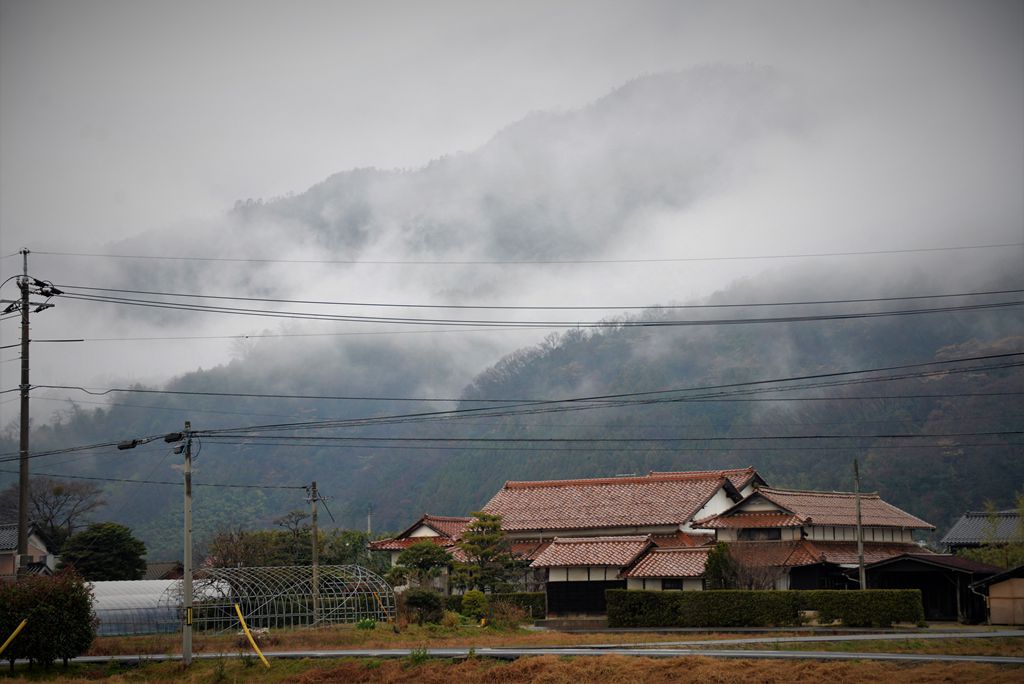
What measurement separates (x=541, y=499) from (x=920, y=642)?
3441cm

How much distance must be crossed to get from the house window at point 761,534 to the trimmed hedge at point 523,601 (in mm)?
10976

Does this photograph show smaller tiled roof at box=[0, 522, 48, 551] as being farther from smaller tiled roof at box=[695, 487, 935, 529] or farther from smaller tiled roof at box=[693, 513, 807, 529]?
smaller tiled roof at box=[695, 487, 935, 529]

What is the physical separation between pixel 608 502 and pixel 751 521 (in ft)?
32.4

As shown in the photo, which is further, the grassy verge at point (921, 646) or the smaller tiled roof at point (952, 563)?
the smaller tiled roof at point (952, 563)

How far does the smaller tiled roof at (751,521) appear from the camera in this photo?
161 ft

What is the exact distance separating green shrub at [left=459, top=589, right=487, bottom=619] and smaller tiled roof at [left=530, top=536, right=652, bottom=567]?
4.86m

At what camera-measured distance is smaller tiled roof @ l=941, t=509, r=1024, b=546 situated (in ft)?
204

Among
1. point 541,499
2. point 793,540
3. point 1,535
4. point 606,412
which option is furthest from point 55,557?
point 606,412

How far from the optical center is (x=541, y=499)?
60656mm

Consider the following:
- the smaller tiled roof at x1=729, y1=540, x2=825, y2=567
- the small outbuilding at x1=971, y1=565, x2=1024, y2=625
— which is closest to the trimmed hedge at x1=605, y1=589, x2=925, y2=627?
the small outbuilding at x1=971, y1=565, x2=1024, y2=625

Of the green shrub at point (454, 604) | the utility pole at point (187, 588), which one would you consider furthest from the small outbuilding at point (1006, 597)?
the utility pole at point (187, 588)

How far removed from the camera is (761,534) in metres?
50.1

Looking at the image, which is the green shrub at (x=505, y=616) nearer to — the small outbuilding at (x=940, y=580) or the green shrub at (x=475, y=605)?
the green shrub at (x=475, y=605)

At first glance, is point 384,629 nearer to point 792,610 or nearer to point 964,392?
point 792,610
